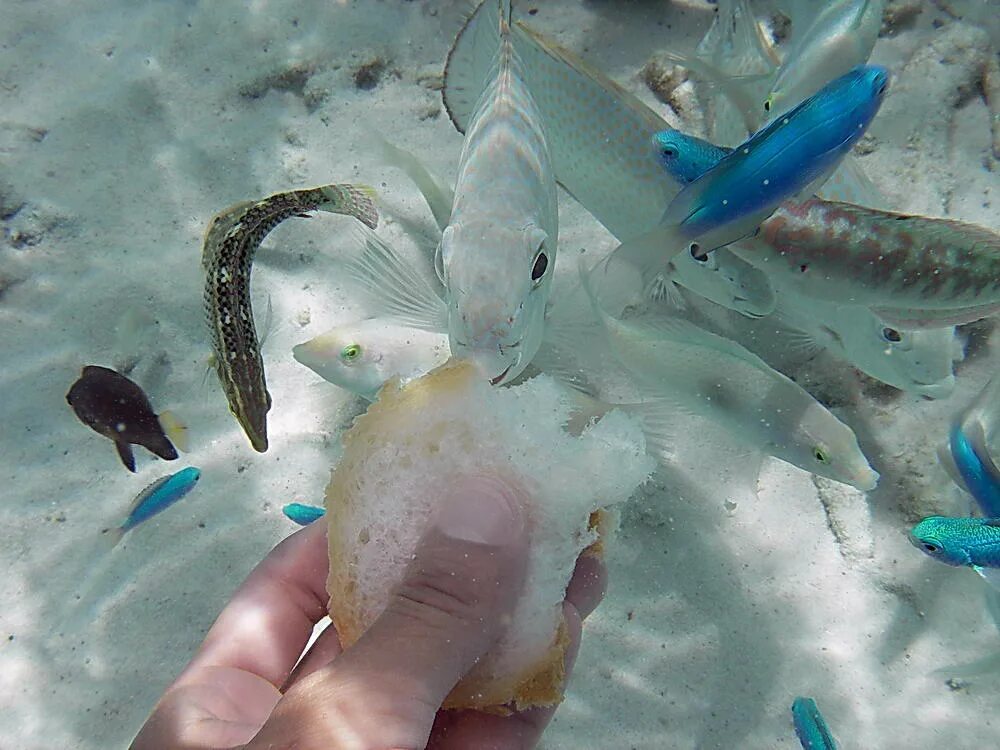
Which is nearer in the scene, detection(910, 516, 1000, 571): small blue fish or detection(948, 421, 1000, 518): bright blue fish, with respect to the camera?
detection(910, 516, 1000, 571): small blue fish

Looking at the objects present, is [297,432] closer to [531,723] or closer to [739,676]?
[531,723]

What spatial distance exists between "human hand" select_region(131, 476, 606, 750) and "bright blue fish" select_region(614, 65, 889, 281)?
1.22 m

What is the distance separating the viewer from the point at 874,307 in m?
2.60

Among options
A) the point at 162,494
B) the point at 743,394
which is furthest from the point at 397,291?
the point at 743,394

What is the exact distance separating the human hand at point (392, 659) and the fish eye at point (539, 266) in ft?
2.79

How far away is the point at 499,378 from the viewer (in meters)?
2.00

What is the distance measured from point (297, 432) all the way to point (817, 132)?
283cm

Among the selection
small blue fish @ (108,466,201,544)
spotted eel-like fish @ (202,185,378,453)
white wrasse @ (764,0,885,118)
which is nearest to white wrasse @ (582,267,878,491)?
white wrasse @ (764,0,885,118)

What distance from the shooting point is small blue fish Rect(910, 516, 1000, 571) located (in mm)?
2184

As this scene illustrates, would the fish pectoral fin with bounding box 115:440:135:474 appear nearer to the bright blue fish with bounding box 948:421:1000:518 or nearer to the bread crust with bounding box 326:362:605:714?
the bread crust with bounding box 326:362:605:714

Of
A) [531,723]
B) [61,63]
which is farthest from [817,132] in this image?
[61,63]

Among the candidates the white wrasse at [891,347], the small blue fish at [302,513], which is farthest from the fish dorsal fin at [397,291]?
the white wrasse at [891,347]

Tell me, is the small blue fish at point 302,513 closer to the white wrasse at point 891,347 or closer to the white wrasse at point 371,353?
the white wrasse at point 371,353

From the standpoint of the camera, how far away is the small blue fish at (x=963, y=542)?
7.16ft
